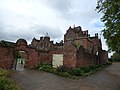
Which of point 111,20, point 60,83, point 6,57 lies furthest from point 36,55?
point 111,20

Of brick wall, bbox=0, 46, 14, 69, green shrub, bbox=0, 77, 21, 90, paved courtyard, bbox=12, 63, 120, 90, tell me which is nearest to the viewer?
green shrub, bbox=0, 77, 21, 90

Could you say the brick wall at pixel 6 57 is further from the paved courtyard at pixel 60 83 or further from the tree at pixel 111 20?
the tree at pixel 111 20

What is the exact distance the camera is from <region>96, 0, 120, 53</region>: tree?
14549 millimetres

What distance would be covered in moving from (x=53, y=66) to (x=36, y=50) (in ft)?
13.7

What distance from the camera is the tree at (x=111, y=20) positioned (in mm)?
14549

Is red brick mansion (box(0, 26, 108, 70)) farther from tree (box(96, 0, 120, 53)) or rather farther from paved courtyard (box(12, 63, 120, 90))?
tree (box(96, 0, 120, 53))

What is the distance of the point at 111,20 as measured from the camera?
15.6 meters

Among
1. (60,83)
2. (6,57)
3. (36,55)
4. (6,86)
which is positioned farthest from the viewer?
(36,55)

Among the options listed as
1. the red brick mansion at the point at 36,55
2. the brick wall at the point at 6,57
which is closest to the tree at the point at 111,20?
the red brick mansion at the point at 36,55

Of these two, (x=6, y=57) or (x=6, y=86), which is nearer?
(x=6, y=86)

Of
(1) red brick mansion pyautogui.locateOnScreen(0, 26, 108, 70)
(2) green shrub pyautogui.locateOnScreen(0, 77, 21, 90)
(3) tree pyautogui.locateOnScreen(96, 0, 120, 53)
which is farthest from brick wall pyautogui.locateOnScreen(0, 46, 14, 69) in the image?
(3) tree pyautogui.locateOnScreen(96, 0, 120, 53)

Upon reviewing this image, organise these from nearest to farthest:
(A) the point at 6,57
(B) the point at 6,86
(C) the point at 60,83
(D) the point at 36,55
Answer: (B) the point at 6,86 < (C) the point at 60,83 < (A) the point at 6,57 < (D) the point at 36,55

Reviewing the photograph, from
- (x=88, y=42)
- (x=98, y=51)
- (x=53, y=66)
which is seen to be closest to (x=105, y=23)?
(x=53, y=66)

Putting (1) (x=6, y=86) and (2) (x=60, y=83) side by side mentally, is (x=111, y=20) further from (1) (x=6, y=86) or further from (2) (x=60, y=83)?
(1) (x=6, y=86)
